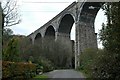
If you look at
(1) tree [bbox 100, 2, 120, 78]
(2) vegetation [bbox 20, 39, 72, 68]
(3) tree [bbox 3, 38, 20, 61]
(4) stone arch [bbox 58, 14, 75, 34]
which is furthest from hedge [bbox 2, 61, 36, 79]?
(4) stone arch [bbox 58, 14, 75, 34]

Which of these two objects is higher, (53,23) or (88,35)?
(53,23)

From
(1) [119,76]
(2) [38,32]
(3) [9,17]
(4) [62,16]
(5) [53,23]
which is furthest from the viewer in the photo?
(2) [38,32]

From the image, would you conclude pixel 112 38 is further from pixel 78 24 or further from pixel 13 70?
pixel 78 24

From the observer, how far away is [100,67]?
911 cm

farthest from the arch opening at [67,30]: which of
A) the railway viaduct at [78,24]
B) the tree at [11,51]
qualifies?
the tree at [11,51]

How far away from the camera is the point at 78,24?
42531 millimetres

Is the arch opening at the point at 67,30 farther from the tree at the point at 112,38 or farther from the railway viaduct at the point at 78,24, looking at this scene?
the tree at the point at 112,38

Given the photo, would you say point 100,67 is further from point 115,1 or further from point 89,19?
point 89,19

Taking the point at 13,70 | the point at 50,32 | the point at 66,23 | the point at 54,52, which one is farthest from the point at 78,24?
the point at 13,70

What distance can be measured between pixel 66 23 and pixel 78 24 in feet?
24.6

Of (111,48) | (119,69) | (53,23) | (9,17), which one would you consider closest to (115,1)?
(111,48)

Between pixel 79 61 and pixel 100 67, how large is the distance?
106ft

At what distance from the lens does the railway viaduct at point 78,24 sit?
1603 inches

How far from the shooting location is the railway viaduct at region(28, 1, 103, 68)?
40.7 meters
